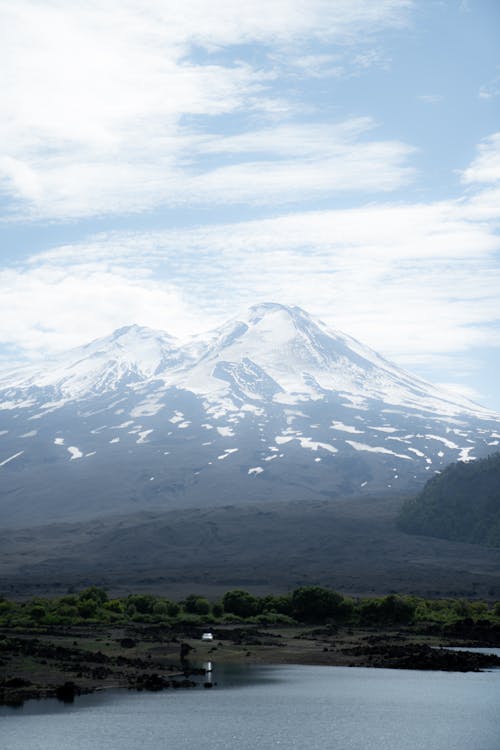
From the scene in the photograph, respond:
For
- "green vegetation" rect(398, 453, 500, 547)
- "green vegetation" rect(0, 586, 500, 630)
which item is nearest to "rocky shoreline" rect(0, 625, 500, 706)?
"green vegetation" rect(0, 586, 500, 630)

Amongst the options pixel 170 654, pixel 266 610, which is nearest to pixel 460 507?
pixel 266 610

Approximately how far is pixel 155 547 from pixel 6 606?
235 ft

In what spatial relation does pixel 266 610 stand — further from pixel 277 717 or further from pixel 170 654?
pixel 277 717

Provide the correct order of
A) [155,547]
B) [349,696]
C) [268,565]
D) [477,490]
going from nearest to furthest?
[349,696]
[268,565]
[155,547]
[477,490]

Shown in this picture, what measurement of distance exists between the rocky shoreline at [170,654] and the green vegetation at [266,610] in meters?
4.59

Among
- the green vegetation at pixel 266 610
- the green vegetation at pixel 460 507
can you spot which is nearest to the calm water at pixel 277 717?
the green vegetation at pixel 266 610

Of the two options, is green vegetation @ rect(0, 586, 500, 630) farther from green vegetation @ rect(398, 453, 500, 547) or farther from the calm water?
green vegetation @ rect(398, 453, 500, 547)

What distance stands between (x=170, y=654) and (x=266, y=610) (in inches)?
987

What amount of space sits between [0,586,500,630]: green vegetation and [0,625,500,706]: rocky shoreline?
4589mm

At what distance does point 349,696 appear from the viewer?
45.8m

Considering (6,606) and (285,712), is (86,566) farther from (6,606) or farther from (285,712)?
(285,712)

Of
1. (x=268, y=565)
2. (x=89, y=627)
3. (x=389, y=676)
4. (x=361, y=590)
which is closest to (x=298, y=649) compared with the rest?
(x=389, y=676)

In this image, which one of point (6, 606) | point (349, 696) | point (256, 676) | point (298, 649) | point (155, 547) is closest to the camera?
point (349, 696)

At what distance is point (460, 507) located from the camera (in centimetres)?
15412
